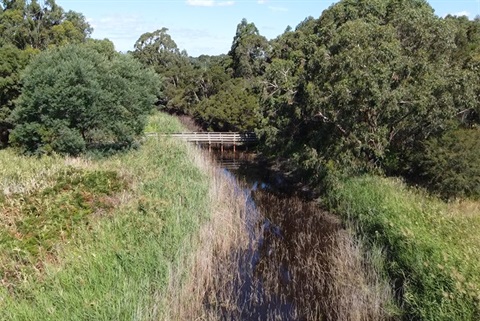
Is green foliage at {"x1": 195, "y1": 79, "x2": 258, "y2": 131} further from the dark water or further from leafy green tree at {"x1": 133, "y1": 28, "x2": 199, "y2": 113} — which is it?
the dark water

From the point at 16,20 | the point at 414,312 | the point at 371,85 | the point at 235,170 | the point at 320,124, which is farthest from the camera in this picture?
the point at 16,20

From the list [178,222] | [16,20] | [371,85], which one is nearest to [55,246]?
[178,222]

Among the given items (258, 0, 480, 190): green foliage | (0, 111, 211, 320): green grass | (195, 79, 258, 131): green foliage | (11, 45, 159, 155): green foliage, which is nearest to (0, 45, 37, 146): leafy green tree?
(11, 45, 159, 155): green foliage

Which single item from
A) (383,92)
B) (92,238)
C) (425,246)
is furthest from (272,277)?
(383,92)

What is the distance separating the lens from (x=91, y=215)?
9.65m

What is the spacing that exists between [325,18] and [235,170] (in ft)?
38.5

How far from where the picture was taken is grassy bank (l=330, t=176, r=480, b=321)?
21.1 ft

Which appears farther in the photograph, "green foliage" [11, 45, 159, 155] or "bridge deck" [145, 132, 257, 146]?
"bridge deck" [145, 132, 257, 146]

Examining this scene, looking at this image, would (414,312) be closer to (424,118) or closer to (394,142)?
(424,118)

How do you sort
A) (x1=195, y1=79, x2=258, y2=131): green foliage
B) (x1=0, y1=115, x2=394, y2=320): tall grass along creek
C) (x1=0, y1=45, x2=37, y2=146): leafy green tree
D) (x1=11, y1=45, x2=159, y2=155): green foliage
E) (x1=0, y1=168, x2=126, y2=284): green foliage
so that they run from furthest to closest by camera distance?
(x1=195, y1=79, x2=258, y2=131): green foliage
(x1=0, y1=45, x2=37, y2=146): leafy green tree
(x1=11, y1=45, x2=159, y2=155): green foliage
(x1=0, y1=168, x2=126, y2=284): green foliage
(x1=0, y1=115, x2=394, y2=320): tall grass along creek

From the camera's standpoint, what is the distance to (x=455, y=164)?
41.7ft

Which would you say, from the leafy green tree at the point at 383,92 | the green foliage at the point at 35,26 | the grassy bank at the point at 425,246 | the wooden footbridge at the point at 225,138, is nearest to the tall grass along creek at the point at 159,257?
the grassy bank at the point at 425,246

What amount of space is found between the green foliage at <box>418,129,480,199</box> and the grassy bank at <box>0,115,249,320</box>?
7.13 meters

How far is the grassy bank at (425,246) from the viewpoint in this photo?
253 inches
